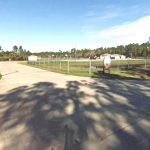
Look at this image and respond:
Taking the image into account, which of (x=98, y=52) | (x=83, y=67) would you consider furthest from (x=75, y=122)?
(x=98, y=52)

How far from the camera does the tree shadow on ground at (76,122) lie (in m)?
6.75

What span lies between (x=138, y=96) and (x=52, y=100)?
4.10 metres

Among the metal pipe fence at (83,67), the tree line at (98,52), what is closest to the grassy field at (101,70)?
the metal pipe fence at (83,67)

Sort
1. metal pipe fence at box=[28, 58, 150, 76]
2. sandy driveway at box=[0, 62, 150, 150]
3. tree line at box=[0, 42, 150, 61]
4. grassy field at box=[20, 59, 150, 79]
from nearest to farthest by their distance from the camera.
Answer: sandy driveway at box=[0, 62, 150, 150] → grassy field at box=[20, 59, 150, 79] → metal pipe fence at box=[28, 58, 150, 76] → tree line at box=[0, 42, 150, 61]

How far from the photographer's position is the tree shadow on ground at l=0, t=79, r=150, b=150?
675cm

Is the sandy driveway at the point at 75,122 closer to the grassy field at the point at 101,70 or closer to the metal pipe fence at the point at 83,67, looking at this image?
the grassy field at the point at 101,70

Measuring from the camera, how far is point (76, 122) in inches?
340

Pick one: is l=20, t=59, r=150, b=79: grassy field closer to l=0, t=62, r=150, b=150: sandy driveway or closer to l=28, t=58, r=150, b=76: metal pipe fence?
l=28, t=58, r=150, b=76: metal pipe fence

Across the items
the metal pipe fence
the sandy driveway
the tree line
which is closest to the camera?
the sandy driveway

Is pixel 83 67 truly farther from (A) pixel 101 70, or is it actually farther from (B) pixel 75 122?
(B) pixel 75 122

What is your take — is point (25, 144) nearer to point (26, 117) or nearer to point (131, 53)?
point (26, 117)

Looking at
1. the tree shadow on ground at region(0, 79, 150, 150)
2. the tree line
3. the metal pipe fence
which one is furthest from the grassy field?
the tree line

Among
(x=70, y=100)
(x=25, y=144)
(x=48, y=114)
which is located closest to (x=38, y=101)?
(x=70, y=100)

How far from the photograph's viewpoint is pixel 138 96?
532 inches
